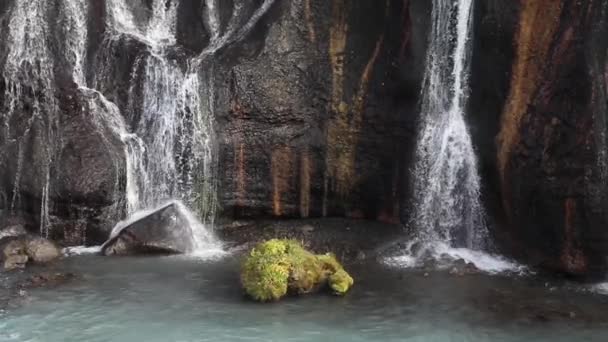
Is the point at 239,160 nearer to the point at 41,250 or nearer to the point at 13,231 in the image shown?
the point at 41,250

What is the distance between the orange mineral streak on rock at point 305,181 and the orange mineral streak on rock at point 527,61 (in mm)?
4600

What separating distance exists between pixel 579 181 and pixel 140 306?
25.6ft

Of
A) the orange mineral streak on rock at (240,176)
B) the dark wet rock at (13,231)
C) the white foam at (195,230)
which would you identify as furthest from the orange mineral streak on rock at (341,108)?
the dark wet rock at (13,231)

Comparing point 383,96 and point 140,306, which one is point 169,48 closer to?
point 383,96

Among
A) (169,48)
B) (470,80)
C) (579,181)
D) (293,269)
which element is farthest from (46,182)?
(579,181)

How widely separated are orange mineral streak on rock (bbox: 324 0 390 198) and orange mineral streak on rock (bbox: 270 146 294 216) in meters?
0.93

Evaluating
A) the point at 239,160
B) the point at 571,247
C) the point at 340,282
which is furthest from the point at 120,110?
the point at 571,247

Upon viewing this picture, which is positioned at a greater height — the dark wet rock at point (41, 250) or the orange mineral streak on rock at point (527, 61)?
the orange mineral streak on rock at point (527, 61)

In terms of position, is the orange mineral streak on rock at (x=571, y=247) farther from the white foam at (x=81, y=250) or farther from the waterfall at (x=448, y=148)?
the white foam at (x=81, y=250)

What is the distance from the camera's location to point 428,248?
15344 mm

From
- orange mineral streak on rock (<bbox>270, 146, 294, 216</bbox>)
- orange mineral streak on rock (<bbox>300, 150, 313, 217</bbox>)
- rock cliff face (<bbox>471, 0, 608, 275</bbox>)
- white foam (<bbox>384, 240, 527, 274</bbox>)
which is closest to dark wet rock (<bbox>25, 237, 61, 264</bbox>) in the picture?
orange mineral streak on rock (<bbox>270, 146, 294, 216</bbox>)

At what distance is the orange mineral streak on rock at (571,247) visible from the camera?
12.9 m

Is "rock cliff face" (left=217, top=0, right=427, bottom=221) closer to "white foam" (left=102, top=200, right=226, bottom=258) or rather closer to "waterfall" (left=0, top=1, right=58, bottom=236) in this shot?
"white foam" (left=102, top=200, right=226, bottom=258)

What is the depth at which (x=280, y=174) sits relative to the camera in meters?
17.0
